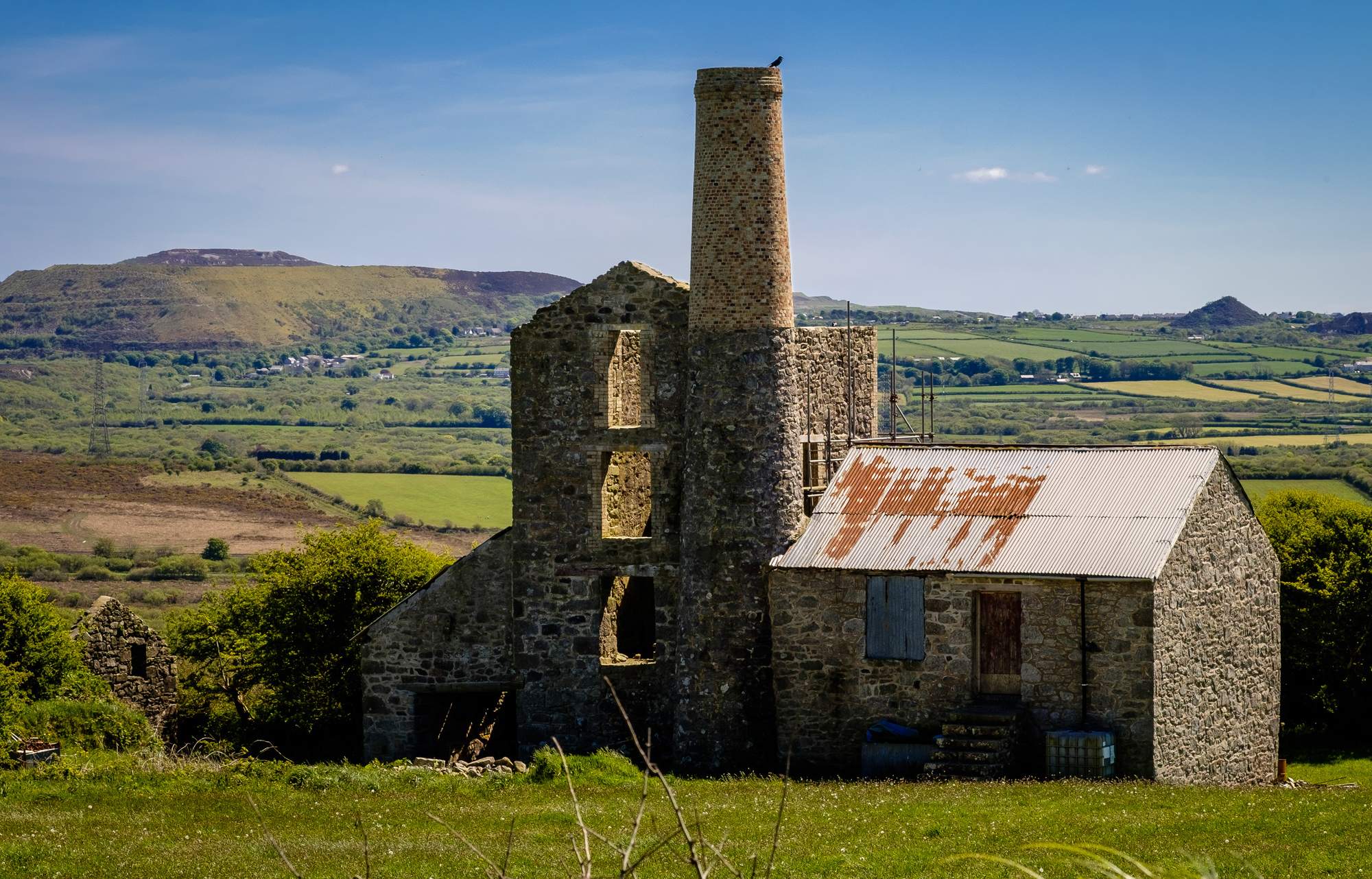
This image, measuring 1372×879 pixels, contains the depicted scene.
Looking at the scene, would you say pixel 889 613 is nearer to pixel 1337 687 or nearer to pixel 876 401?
pixel 876 401

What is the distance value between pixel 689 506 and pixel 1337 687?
55.7 feet

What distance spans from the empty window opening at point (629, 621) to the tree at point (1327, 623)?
561 inches

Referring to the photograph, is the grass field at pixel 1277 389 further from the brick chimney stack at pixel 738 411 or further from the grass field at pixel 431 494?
the brick chimney stack at pixel 738 411

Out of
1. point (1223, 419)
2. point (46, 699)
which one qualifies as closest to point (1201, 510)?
point (46, 699)

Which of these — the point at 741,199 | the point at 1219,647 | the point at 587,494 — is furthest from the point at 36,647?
the point at 1219,647

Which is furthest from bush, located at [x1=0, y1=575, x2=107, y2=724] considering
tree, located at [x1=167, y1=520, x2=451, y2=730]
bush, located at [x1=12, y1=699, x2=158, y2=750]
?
tree, located at [x1=167, y1=520, x2=451, y2=730]

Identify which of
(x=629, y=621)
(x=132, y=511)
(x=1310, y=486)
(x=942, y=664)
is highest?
(x=942, y=664)

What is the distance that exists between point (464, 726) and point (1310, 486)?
208 ft

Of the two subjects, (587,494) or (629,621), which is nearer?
(587,494)

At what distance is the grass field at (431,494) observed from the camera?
365 feet

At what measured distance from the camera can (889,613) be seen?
24781 mm

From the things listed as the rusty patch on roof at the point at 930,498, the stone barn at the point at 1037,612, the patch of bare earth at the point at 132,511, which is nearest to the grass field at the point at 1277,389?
the patch of bare earth at the point at 132,511

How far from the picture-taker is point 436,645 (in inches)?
1134

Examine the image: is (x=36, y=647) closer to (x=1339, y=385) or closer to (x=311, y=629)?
(x=311, y=629)
